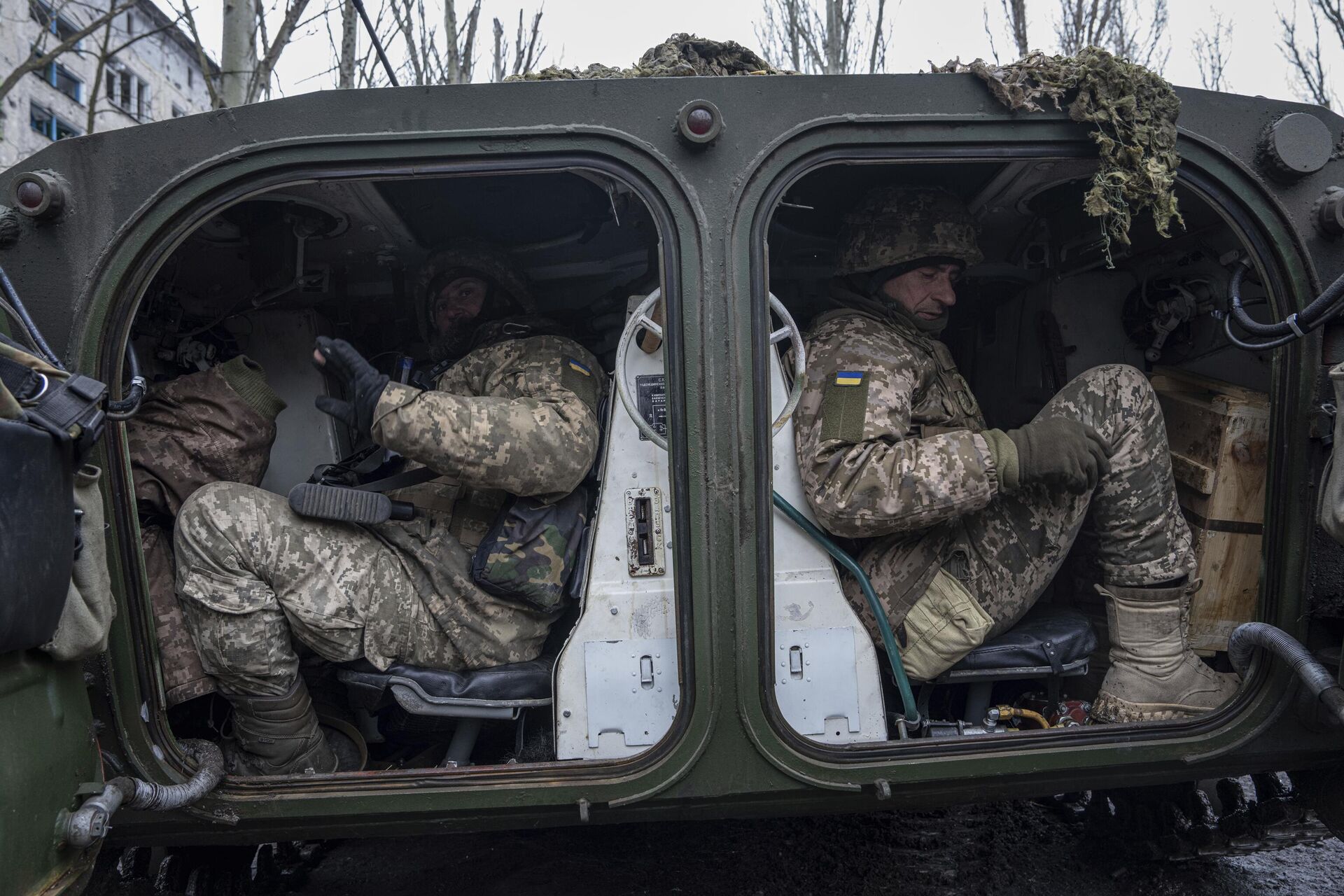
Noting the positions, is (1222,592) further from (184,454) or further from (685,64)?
(184,454)

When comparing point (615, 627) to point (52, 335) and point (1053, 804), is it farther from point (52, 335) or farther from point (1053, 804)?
point (1053, 804)

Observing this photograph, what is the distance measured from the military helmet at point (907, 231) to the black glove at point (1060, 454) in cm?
57

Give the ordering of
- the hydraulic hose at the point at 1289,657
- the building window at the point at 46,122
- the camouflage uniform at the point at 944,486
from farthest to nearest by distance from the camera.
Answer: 1. the building window at the point at 46,122
2. the camouflage uniform at the point at 944,486
3. the hydraulic hose at the point at 1289,657

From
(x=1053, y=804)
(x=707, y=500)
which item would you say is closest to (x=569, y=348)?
(x=707, y=500)

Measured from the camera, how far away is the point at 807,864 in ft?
9.11

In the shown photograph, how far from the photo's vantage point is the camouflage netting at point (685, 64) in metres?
2.18

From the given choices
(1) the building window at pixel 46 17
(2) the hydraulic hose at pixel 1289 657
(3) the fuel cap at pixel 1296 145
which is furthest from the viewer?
(1) the building window at pixel 46 17

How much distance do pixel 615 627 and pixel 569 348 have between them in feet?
2.64

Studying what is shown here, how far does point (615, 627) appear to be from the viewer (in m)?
2.15

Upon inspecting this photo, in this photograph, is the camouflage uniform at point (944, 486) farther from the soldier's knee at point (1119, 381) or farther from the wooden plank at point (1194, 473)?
the wooden plank at point (1194, 473)

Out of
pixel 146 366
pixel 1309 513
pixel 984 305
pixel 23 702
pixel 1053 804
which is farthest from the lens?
pixel 984 305

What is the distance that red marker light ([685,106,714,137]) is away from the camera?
1.98m

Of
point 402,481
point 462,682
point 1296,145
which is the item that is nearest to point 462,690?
point 462,682

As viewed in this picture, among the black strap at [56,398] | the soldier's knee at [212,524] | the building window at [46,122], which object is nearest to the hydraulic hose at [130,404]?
the black strap at [56,398]
